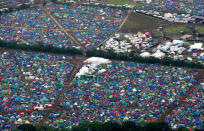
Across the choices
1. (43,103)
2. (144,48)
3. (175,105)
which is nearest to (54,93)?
(43,103)

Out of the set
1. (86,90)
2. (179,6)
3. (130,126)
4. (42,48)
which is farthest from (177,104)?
(179,6)

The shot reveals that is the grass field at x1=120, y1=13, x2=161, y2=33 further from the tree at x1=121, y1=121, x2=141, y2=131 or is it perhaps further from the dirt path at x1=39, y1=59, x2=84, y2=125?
the tree at x1=121, y1=121, x2=141, y2=131

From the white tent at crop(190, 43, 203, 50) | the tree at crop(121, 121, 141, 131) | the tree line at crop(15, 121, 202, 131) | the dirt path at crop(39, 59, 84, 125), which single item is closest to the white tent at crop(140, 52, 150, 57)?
the white tent at crop(190, 43, 203, 50)

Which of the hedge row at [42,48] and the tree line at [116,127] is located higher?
the hedge row at [42,48]

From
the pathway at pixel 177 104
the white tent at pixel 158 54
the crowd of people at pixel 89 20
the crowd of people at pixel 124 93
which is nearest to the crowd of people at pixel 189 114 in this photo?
the pathway at pixel 177 104

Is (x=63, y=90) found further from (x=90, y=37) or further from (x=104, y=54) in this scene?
(x=90, y=37)

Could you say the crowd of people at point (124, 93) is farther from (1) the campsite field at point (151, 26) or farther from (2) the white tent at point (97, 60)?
(1) the campsite field at point (151, 26)

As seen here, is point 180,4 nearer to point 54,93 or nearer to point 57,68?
point 57,68
